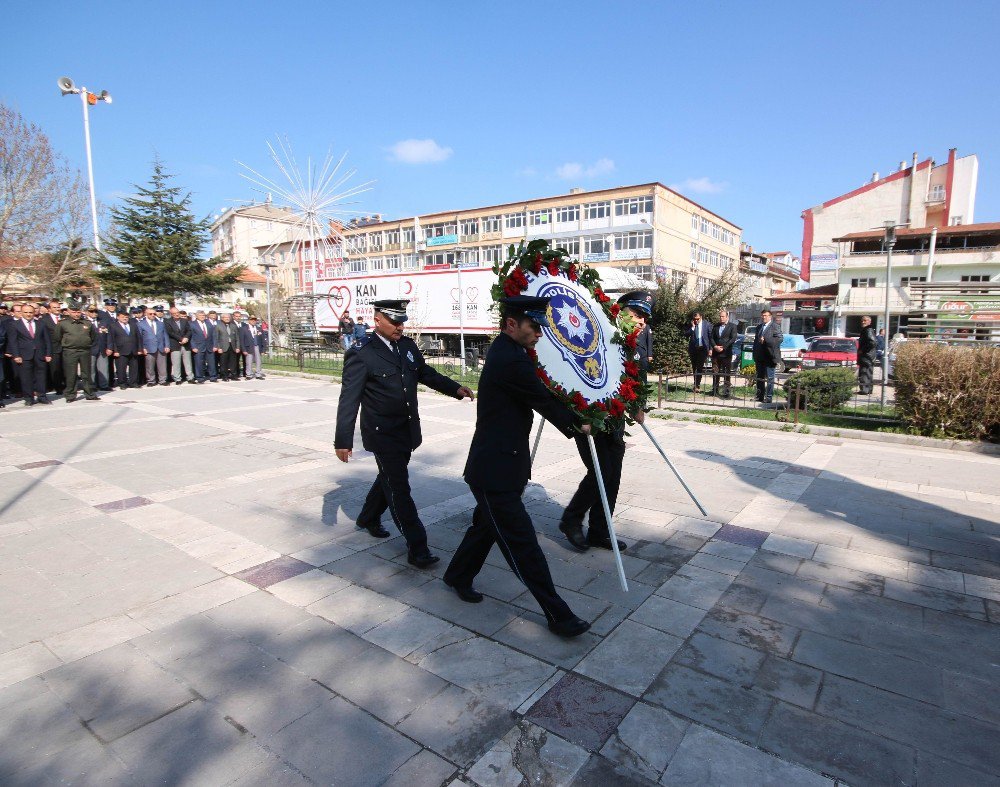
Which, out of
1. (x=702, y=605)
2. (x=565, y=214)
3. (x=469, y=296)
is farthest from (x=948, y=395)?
(x=565, y=214)

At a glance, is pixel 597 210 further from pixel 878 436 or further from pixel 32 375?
pixel 32 375

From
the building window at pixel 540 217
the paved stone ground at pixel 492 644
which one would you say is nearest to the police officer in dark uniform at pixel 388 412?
the paved stone ground at pixel 492 644

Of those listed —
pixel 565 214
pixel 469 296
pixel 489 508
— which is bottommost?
pixel 489 508

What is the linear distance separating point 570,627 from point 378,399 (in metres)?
2.07

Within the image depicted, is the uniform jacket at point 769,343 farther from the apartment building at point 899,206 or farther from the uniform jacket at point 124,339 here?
the apartment building at point 899,206

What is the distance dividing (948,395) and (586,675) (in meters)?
7.97

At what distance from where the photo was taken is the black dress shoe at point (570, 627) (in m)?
3.24

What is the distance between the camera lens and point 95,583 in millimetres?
3971

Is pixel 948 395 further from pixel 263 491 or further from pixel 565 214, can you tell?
pixel 565 214

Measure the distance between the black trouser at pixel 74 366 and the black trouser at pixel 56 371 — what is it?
14.4 inches

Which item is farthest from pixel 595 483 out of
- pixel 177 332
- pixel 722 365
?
pixel 177 332

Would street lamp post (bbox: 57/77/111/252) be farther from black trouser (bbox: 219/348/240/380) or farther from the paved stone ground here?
the paved stone ground

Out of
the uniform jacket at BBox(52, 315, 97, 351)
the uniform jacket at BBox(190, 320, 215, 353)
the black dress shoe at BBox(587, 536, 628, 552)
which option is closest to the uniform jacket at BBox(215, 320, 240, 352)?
the uniform jacket at BBox(190, 320, 215, 353)

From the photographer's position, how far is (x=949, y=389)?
8070 millimetres
